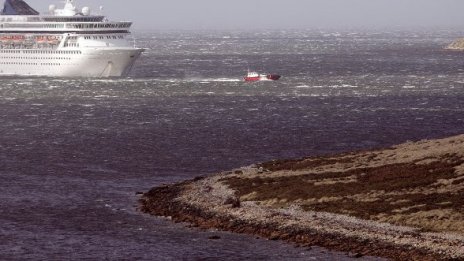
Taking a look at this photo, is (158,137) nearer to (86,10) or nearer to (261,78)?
(261,78)

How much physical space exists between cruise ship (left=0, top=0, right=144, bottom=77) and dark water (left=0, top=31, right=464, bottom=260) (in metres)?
4.50

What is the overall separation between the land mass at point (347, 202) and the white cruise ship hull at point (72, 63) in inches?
3770

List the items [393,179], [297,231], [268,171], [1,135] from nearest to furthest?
[297,231], [393,179], [268,171], [1,135]

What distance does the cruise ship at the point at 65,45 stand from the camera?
166 metres

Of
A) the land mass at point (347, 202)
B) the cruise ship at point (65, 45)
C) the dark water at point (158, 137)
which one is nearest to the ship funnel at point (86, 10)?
the cruise ship at point (65, 45)

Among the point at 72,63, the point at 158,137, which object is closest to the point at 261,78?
the point at 72,63

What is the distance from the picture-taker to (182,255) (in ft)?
162

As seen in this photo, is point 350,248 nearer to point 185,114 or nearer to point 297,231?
point 297,231

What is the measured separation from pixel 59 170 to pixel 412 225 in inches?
1124

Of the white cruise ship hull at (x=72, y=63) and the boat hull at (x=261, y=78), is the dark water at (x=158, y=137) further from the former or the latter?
the white cruise ship hull at (x=72, y=63)

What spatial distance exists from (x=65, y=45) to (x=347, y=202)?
115839 millimetres

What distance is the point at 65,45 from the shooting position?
168375mm

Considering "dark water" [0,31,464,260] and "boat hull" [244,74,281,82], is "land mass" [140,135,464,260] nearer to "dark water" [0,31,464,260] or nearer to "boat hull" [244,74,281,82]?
"dark water" [0,31,464,260]

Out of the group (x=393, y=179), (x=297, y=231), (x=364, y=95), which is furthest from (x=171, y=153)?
(x=364, y=95)
